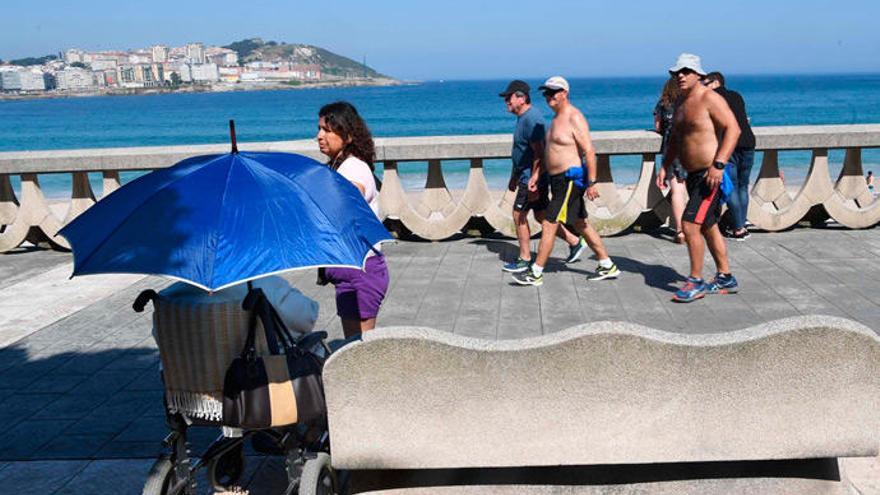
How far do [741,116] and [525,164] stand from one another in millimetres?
2274

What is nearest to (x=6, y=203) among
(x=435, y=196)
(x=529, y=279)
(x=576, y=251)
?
(x=435, y=196)

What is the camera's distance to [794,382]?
11.8 ft

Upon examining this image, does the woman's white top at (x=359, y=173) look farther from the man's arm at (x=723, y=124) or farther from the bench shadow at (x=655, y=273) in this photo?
the bench shadow at (x=655, y=273)

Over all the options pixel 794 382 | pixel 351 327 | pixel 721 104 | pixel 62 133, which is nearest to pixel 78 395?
pixel 351 327

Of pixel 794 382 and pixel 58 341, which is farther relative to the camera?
pixel 58 341

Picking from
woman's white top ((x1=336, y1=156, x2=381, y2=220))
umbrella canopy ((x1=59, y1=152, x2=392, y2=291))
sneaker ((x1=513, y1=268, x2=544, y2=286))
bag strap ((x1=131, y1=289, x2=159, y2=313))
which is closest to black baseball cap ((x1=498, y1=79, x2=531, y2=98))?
sneaker ((x1=513, y1=268, x2=544, y2=286))

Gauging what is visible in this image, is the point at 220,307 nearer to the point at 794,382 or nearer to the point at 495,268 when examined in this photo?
the point at 794,382

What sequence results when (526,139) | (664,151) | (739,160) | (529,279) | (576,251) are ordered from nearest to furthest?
(529,279) < (526,139) < (576,251) < (739,160) < (664,151)

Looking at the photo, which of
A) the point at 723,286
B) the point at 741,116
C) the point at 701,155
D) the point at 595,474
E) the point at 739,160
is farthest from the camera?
the point at 739,160

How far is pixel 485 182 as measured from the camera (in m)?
9.73

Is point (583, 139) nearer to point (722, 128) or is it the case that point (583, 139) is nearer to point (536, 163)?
point (536, 163)

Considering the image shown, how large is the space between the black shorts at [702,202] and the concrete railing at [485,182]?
2.35 m

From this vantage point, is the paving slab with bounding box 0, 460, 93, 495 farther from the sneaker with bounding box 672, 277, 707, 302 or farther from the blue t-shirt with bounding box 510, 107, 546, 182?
the blue t-shirt with bounding box 510, 107, 546, 182

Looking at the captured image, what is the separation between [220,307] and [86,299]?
16.5 feet
